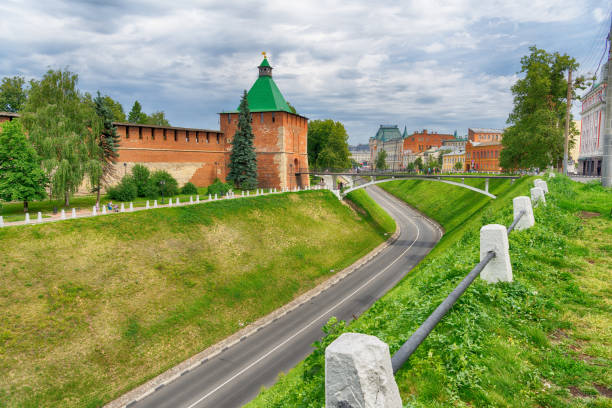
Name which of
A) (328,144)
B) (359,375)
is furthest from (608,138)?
(328,144)

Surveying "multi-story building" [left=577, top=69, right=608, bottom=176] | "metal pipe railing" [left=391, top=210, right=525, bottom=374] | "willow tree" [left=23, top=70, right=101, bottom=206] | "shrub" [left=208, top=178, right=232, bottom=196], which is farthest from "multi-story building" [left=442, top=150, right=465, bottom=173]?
"metal pipe railing" [left=391, top=210, right=525, bottom=374]

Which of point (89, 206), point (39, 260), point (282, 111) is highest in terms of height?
point (282, 111)

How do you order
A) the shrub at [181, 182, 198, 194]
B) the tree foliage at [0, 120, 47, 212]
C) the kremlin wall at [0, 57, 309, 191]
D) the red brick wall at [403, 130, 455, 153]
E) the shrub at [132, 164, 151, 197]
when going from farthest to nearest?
the red brick wall at [403, 130, 455, 153] → the kremlin wall at [0, 57, 309, 191] → the shrub at [181, 182, 198, 194] → the shrub at [132, 164, 151, 197] → the tree foliage at [0, 120, 47, 212]

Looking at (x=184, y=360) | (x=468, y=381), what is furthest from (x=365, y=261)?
(x=468, y=381)

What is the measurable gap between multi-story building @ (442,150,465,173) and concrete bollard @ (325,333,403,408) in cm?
9149

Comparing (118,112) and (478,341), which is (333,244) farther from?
(118,112)

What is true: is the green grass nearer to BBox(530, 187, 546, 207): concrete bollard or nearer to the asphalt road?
the asphalt road

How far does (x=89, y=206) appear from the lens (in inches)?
997

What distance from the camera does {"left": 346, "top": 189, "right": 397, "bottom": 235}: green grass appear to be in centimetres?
4075

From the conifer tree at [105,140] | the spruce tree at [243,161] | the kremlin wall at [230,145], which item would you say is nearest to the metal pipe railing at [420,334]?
the conifer tree at [105,140]

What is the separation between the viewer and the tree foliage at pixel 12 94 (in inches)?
1606

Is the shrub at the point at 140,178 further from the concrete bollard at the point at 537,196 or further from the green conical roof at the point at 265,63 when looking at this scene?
the concrete bollard at the point at 537,196

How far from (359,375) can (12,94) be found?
54091mm

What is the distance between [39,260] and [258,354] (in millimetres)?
11416
